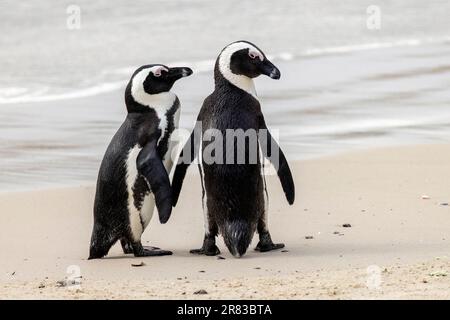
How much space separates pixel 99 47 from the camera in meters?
21.1

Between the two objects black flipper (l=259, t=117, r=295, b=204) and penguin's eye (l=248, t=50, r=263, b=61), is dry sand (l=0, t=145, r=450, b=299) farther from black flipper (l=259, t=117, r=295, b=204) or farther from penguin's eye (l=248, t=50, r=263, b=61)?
penguin's eye (l=248, t=50, r=263, b=61)

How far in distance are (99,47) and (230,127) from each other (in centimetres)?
1324

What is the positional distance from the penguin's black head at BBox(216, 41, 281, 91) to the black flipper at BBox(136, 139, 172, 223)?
74cm

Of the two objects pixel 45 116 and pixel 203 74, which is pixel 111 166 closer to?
pixel 45 116

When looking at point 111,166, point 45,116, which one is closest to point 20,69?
point 45,116

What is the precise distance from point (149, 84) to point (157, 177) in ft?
2.20

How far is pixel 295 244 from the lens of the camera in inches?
334

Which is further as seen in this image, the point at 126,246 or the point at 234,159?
the point at 126,246

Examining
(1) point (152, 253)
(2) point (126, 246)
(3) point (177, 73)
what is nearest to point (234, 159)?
(3) point (177, 73)

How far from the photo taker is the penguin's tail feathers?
8.09m

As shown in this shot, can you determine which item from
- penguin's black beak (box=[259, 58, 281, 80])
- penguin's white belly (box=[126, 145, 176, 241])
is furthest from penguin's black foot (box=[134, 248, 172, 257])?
penguin's black beak (box=[259, 58, 281, 80])

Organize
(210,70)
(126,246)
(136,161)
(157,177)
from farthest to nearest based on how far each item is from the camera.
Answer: (210,70), (126,246), (136,161), (157,177)

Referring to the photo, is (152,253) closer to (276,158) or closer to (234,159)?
(234,159)
